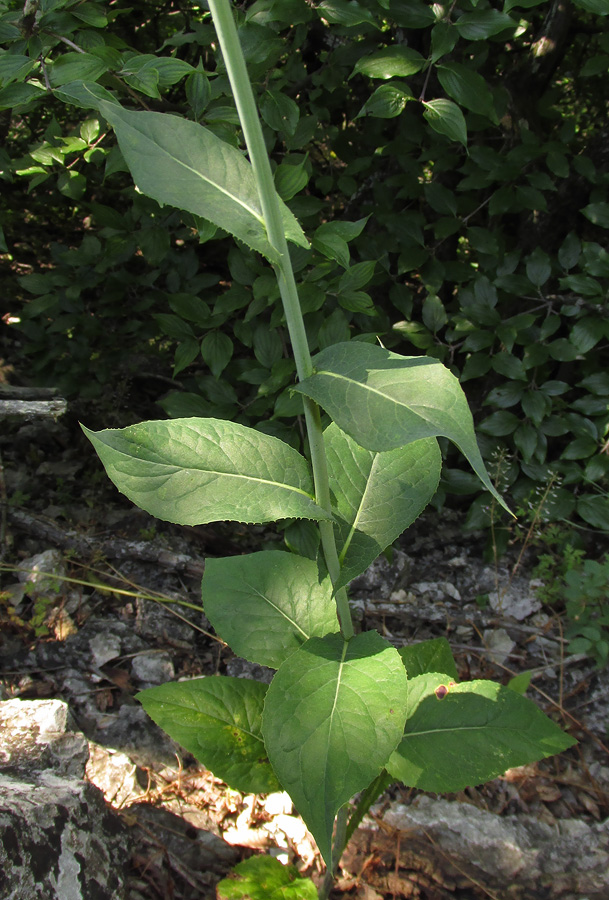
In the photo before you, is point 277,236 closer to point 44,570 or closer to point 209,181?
point 209,181

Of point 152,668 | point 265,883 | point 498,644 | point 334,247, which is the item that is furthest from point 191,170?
point 498,644

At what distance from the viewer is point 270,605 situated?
141 centimetres

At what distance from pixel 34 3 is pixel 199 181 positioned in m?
0.90

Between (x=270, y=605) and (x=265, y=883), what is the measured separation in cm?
58

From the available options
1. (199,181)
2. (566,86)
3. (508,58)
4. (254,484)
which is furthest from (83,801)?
(566,86)

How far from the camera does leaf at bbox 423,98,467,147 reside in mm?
1673

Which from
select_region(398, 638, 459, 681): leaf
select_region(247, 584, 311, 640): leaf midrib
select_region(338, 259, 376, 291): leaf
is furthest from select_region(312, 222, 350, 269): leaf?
select_region(398, 638, 459, 681): leaf

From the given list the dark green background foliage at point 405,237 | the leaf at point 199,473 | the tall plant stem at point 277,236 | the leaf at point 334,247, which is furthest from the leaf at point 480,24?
the leaf at point 199,473

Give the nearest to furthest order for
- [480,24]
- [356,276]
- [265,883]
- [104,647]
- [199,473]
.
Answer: [199,473], [265,883], [480,24], [356,276], [104,647]

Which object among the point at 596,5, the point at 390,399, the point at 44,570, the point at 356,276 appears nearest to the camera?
the point at 390,399

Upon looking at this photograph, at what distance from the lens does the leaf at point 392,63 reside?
1.72 metres

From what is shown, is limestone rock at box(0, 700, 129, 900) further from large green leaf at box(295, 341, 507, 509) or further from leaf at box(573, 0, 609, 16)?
leaf at box(573, 0, 609, 16)

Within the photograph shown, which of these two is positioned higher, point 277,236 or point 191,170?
point 191,170

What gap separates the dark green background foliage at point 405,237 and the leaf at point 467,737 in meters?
0.99
